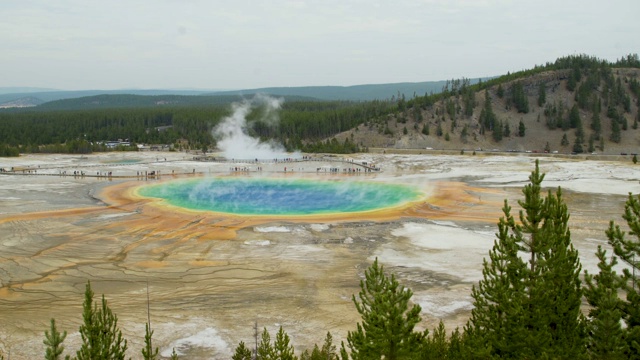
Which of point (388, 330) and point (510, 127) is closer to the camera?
point (388, 330)

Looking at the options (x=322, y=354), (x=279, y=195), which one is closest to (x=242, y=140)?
(x=279, y=195)

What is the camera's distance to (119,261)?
25422mm

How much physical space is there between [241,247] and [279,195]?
1976 cm

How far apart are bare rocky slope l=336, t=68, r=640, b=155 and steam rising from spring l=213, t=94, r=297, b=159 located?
56.5ft

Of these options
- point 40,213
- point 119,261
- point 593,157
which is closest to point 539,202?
point 119,261

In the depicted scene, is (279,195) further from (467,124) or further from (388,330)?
(467,124)

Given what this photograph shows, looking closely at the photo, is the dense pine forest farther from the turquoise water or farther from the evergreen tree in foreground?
the evergreen tree in foreground

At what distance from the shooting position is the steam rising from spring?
304 feet

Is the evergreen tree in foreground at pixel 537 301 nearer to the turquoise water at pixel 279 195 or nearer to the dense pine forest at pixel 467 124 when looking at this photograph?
the turquoise water at pixel 279 195

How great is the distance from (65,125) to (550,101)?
108 meters

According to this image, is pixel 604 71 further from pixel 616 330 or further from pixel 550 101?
pixel 616 330

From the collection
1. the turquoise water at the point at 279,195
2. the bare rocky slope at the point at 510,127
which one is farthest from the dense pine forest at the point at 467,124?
the turquoise water at the point at 279,195

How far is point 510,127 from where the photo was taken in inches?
4210

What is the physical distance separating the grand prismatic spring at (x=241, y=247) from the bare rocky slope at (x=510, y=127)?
43.8 metres
